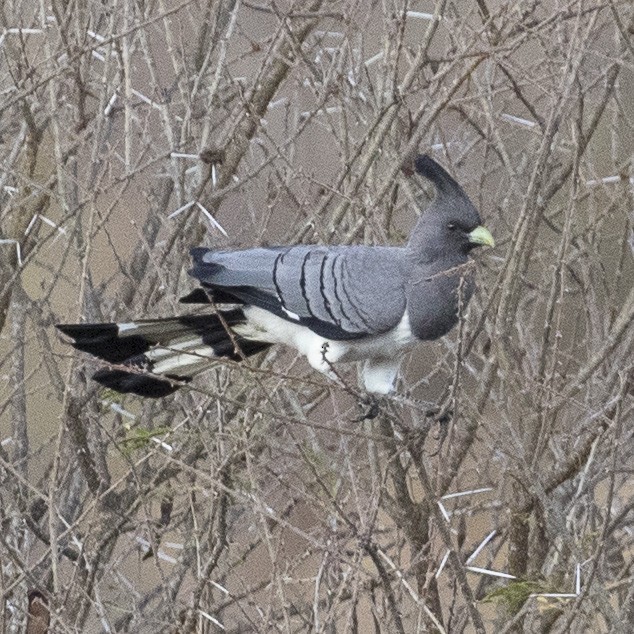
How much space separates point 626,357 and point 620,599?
0.87 meters

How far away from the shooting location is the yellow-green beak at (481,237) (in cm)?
385

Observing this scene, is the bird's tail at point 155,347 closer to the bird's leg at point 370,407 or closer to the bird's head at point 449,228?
the bird's leg at point 370,407

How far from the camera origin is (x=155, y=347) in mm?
3895

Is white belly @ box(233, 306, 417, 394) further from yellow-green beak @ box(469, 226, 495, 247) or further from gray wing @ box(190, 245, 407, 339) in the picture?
yellow-green beak @ box(469, 226, 495, 247)

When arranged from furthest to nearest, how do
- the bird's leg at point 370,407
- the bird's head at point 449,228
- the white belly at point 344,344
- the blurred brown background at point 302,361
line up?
1. the white belly at point 344,344
2. the bird's head at point 449,228
3. the bird's leg at point 370,407
4. the blurred brown background at point 302,361


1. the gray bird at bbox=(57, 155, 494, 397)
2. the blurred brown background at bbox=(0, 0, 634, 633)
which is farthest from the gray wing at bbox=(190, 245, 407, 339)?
the blurred brown background at bbox=(0, 0, 634, 633)

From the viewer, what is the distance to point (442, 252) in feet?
12.9

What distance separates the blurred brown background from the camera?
3.46 meters

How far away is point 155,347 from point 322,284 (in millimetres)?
518

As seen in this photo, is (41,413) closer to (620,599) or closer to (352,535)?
(620,599)

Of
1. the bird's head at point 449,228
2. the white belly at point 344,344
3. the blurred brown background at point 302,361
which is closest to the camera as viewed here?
the blurred brown background at point 302,361

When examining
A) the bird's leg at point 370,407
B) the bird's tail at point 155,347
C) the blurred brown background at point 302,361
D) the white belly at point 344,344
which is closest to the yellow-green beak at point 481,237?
the blurred brown background at point 302,361

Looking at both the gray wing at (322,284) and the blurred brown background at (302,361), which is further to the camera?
the gray wing at (322,284)

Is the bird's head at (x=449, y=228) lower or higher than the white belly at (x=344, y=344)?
higher
